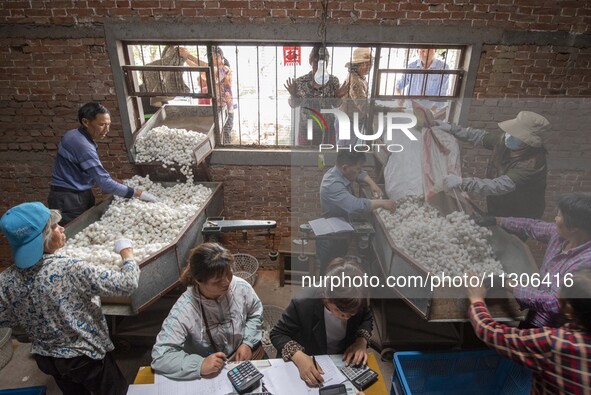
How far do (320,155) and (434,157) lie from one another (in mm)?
708

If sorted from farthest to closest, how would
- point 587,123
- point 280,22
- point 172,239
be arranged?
1. point 587,123
2. point 280,22
3. point 172,239

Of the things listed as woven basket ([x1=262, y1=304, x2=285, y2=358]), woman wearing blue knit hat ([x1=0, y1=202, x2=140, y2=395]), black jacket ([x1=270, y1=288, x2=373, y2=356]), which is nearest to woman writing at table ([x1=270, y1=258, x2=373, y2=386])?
black jacket ([x1=270, y1=288, x2=373, y2=356])

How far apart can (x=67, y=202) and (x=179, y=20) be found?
1.89m

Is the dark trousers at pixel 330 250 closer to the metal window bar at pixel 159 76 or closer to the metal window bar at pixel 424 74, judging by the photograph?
the metal window bar at pixel 424 74

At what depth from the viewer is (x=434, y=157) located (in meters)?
2.13

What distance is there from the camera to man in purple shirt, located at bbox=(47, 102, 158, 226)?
2.83 m

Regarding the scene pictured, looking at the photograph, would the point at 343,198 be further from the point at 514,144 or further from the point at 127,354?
the point at 127,354

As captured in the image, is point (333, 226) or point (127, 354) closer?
point (333, 226)

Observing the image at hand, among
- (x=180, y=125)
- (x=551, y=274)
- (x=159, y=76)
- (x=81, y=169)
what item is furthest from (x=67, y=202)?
(x=551, y=274)

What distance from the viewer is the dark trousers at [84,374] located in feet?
5.85

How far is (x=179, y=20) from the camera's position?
3107 millimetres

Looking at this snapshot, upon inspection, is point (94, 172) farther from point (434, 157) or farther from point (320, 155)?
point (434, 157)

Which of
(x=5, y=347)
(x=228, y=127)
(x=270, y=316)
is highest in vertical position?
(x=228, y=127)

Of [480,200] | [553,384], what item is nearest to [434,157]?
[480,200]
